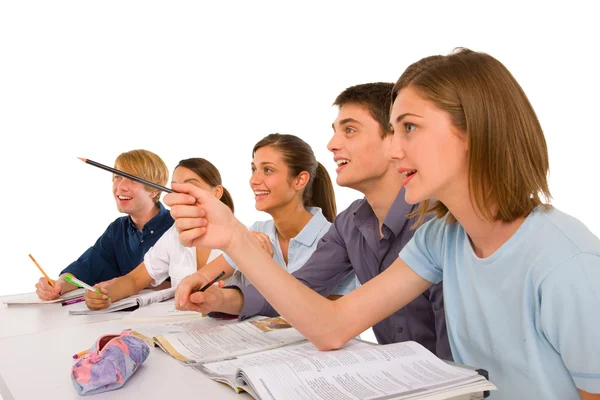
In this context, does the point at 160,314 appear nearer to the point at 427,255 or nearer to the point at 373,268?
the point at 373,268

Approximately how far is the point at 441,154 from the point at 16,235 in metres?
4.18

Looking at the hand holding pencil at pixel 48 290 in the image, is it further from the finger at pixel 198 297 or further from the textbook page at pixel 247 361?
the textbook page at pixel 247 361

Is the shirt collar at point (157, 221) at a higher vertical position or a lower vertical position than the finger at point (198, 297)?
higher

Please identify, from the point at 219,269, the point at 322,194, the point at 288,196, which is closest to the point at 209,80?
the point at 322,194

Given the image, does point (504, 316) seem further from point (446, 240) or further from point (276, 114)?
point (276, 114)

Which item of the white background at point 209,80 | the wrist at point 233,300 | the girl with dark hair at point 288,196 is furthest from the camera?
the white background at point 209,80

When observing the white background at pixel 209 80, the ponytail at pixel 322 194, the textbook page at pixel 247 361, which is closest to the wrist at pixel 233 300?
the textbook page at pixel 247 361

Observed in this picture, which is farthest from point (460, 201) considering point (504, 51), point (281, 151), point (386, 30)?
point (386, 30)

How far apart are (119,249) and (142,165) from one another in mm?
479

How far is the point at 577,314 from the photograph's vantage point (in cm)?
94

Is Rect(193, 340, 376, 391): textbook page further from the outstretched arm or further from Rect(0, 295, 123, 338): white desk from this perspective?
Rect(0, 295, 123, 338): white desk

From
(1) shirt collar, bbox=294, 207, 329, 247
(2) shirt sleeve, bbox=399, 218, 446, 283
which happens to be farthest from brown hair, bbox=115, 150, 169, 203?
(2) shirt sleeve, bbox=399, 218, 446, 283

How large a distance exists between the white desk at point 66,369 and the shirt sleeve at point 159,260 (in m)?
0.65

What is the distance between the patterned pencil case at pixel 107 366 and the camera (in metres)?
1.04
